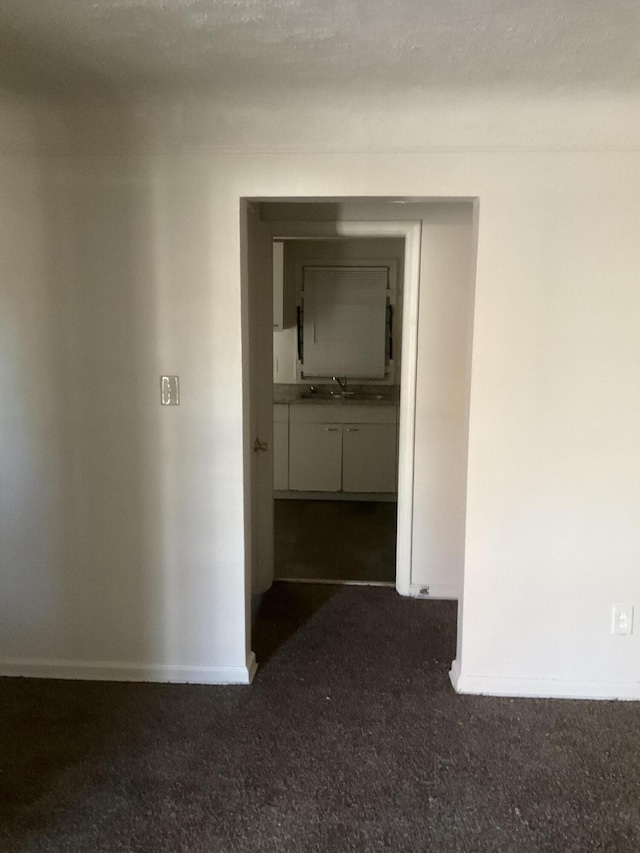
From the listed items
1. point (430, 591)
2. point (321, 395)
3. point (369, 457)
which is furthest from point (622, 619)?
point (321, 395)

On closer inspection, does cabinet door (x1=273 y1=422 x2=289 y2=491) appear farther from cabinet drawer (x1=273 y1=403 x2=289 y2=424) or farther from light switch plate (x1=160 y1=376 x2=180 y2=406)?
light switch plate (x1=160 y1=376 x2=180 y2=406)

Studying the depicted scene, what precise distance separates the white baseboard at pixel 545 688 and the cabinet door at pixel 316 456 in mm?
2916

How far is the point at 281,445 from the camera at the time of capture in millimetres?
5457

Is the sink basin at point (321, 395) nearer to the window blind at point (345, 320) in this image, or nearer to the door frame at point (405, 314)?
the window blind at point (345, 320)

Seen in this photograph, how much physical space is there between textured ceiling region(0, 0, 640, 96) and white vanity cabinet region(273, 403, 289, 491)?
3.35 meters

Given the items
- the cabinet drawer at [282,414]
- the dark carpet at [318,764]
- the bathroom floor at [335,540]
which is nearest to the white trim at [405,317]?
the bathroom floor at [335,540]

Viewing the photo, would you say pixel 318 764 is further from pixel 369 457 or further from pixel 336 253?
pixel 336 253

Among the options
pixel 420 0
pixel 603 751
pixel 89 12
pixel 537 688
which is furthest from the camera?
pixel 537 688

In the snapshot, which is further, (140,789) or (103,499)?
(103,499)

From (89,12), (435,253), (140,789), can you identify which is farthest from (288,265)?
(140,789)

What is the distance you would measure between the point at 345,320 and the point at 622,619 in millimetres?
3586

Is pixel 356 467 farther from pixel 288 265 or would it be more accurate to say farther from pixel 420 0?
pixel 420 0

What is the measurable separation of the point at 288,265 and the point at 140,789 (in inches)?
169

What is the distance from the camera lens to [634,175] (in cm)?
229
